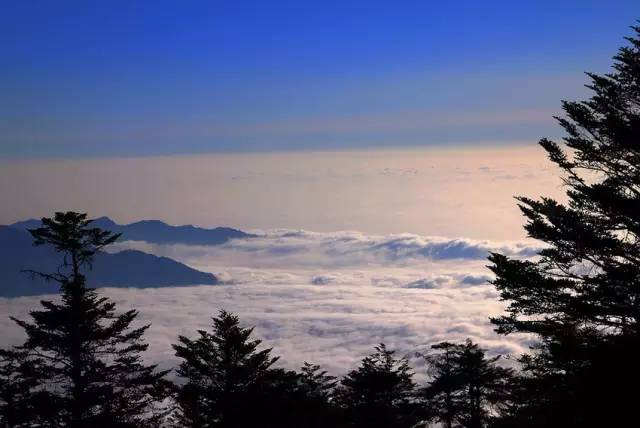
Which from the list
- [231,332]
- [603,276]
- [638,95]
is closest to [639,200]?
[603,276]

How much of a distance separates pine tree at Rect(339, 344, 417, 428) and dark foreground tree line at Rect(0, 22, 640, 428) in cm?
10

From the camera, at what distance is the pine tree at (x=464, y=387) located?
35.9 metres

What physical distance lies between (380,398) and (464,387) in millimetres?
6144

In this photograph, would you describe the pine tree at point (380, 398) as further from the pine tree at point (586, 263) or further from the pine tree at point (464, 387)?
the pine tree at point (586, 263)

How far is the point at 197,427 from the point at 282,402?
5.21 m

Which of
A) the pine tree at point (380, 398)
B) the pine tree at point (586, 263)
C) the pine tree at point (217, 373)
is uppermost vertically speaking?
the pine tree at point (586, 263)

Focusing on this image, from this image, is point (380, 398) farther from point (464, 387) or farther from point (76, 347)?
point (76, 347)

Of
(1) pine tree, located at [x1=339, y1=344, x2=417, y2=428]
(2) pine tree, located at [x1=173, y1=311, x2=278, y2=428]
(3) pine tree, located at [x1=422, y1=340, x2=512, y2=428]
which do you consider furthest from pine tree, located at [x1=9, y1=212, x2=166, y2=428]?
(3) pine tree, located at [x1=422, y1=340, x2=512, y2=428]

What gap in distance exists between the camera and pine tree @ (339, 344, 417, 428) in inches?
1334

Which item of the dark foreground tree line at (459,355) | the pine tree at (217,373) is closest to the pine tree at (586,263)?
the dark foreground tree line at (459,355)

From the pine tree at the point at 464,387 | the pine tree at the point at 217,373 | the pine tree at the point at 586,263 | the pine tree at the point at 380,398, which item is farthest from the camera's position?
the pine tree at the point at 464,387

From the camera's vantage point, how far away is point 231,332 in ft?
92.6

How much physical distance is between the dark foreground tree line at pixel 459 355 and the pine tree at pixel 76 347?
55mm

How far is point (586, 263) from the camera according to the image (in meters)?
15.6
